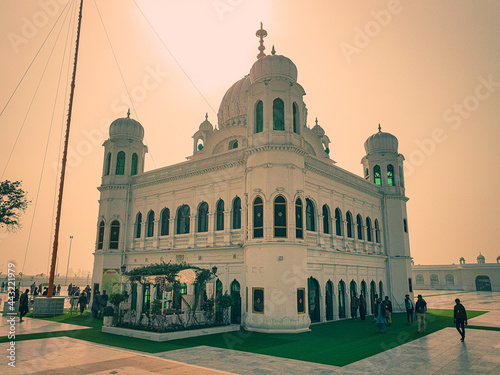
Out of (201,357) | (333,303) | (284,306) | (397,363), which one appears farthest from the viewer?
(333,303)

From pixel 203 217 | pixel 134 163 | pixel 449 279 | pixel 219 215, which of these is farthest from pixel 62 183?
pixel 449 279

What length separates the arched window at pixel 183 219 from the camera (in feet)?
87.6

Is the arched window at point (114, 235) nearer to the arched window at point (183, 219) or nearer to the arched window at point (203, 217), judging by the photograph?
the arched window at point (183, 219)

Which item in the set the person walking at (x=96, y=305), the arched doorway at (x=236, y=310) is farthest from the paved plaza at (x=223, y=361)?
the person walking at (x=96, y=305)

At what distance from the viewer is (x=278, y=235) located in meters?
20.3

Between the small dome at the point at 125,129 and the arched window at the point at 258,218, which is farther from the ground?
the small dome at the point at 125,129

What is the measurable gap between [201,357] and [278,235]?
339 inches

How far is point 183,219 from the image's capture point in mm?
26984

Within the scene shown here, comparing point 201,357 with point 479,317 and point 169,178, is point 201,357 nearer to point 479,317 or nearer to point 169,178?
point 169,178

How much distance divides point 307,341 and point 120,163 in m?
21.6

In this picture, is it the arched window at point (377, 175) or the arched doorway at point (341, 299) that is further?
the arched window at point (377, 175)

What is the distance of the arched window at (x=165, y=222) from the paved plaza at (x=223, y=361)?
12.5 m

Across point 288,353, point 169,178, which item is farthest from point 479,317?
point 169,178

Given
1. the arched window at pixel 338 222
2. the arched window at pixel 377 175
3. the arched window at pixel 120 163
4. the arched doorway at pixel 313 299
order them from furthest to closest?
the arched window at pixel 377 175, the arched window at pixel 120 163, the arched window at pixel 338 222, the arched doorway at pixel 313 299
